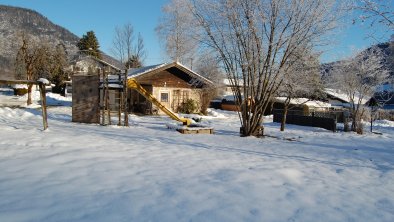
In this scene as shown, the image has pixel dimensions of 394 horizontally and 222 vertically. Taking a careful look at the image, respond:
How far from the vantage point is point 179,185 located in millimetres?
5262

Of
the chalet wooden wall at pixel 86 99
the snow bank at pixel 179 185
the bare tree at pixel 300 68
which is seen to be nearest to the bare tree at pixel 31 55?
the chalet wooden wall at pixel 86 99

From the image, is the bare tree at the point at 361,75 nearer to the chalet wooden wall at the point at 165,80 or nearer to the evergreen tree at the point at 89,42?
the chalet wooden wall at the point at 165,80

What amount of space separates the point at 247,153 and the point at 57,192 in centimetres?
552

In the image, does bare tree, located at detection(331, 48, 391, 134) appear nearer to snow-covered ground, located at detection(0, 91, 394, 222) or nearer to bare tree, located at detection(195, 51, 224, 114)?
bare tree, located at detection(195, 51, 224, 114)

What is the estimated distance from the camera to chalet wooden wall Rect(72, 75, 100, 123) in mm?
16328

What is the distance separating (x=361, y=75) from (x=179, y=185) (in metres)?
26.1

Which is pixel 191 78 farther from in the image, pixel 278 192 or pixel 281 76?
pixel 278 192

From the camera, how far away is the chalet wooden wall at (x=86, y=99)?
643 inches

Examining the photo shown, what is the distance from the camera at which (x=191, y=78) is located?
28.9 meters

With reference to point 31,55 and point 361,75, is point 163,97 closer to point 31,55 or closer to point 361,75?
point 31,55

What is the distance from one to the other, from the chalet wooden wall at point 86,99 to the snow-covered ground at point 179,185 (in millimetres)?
7672

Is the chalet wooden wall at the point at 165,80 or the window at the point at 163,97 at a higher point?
the chalet wooden wall at the point at 165,80

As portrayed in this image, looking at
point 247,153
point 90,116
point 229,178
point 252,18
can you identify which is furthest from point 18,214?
point 90,116

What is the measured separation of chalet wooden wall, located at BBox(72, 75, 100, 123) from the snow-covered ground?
25.2ft
